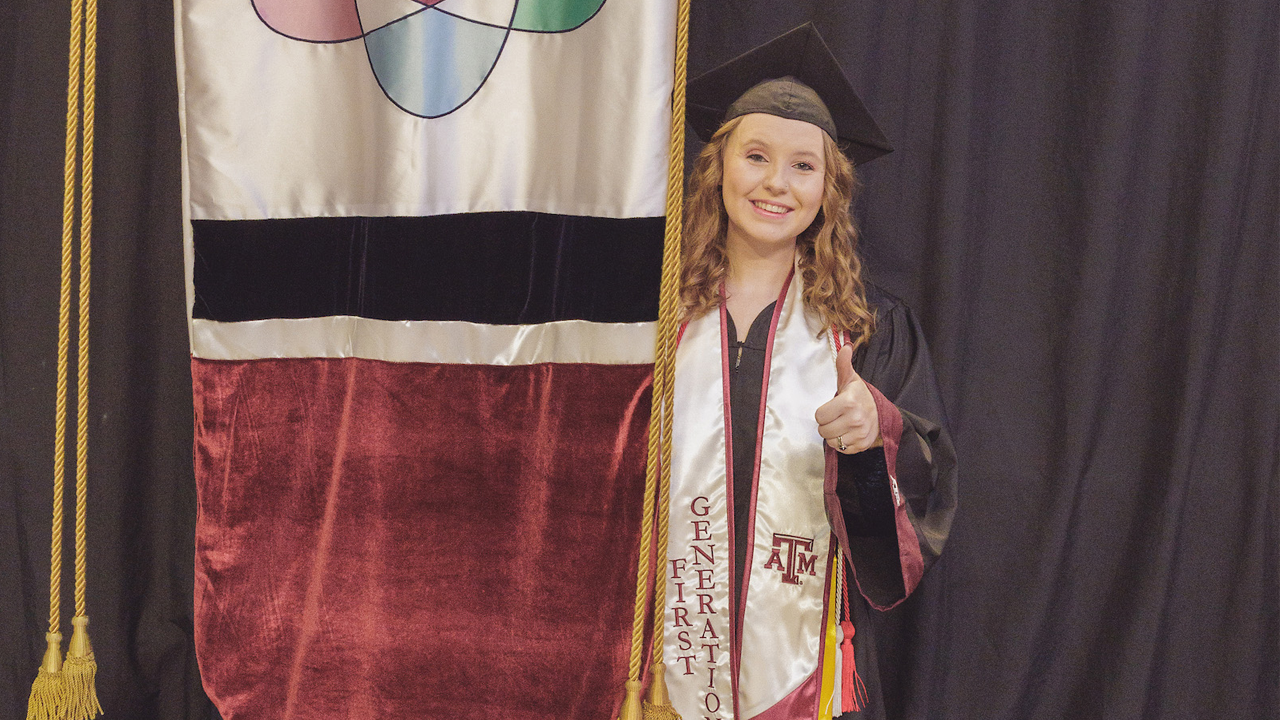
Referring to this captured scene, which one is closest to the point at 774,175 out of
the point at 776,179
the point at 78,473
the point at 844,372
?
the point at 776,179

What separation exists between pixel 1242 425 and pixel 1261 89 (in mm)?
652

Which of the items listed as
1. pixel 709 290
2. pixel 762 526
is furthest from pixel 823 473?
pixel 709 290

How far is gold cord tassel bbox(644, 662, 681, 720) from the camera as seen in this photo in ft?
4.25

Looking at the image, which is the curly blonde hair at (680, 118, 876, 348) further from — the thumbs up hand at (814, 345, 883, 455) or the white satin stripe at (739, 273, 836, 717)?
the thumbs up hand at (814, 345, 883, 455)

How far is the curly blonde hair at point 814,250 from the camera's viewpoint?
1.68 meters

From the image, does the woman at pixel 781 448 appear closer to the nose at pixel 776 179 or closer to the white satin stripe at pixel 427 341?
the nose at pixel 776 179

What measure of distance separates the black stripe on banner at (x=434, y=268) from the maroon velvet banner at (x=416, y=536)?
84 millimetres

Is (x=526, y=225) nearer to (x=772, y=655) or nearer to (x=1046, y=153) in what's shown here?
(x=772, y=655)

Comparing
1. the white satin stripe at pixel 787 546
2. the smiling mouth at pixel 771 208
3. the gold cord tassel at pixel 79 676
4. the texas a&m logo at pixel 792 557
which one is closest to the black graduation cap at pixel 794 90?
the smiling mouth at pixel 771 208

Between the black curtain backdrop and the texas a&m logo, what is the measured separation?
59cm

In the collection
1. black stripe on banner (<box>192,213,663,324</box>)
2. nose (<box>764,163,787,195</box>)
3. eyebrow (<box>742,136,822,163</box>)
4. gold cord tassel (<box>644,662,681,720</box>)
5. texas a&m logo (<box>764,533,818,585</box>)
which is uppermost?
eyebrow (<box>742,136,822,163</box>)

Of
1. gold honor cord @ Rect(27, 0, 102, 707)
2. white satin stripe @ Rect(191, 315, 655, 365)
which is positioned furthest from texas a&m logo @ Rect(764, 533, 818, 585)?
gold honor cord @ Rect(27, 0, 102, 707)

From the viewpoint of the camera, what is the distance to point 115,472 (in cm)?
218

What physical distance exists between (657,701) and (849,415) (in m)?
0.48
